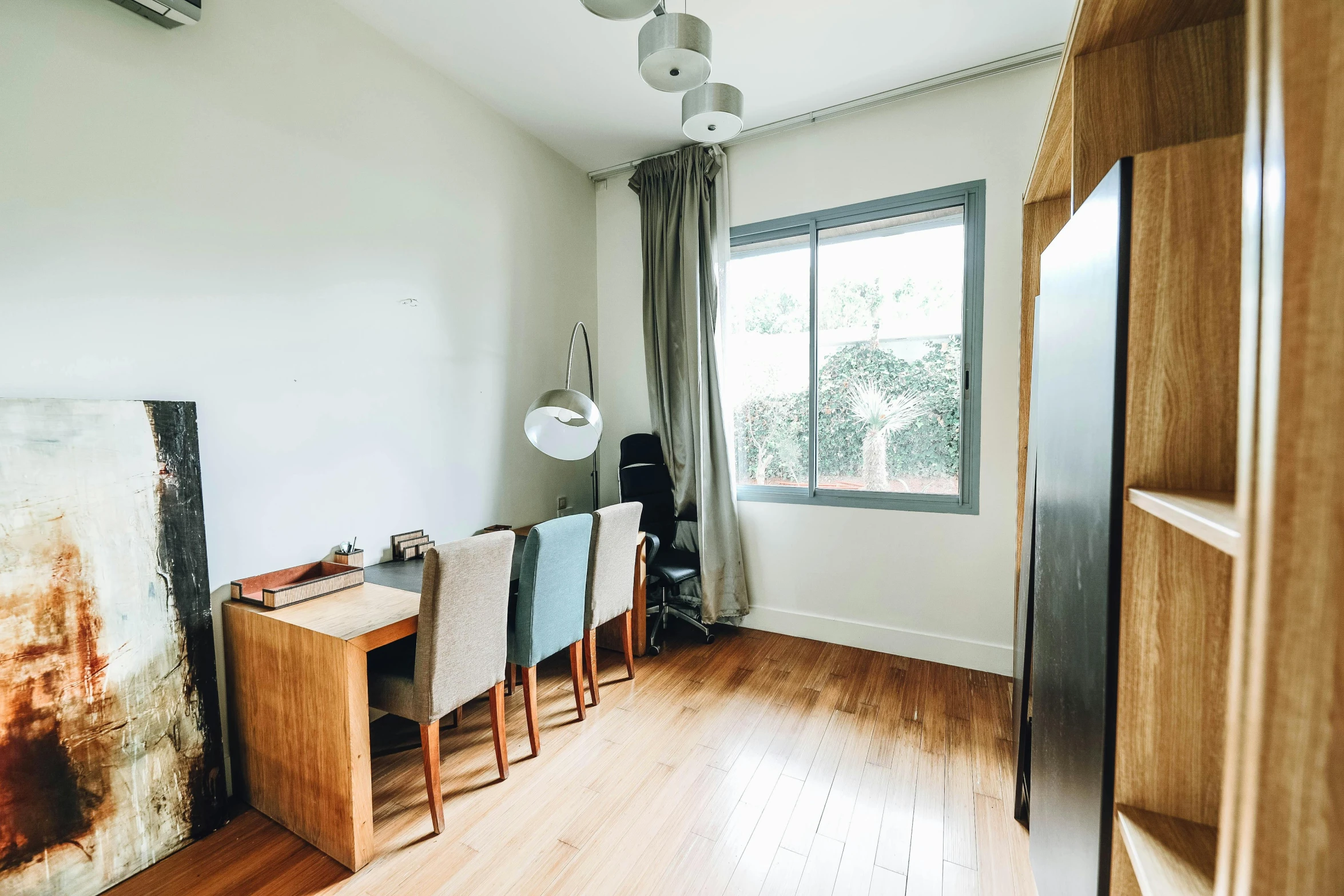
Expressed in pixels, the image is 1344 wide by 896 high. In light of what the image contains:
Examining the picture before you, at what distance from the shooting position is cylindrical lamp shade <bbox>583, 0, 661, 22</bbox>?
1651 mm

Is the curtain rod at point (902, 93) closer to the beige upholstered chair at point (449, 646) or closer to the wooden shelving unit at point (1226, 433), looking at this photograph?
the wooden shelving unit at point (1226, 433)

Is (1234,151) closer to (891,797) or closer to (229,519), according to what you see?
(891,797)

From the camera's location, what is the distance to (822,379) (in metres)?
3.42

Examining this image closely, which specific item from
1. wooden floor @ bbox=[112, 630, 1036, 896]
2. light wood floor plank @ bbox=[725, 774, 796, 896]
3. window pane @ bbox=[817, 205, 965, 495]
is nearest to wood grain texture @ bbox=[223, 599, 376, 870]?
wooden floor @ bbox=[112, 630, 1036, 896]

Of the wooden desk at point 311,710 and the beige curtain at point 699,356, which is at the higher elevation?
the beige curtain at point 699,356

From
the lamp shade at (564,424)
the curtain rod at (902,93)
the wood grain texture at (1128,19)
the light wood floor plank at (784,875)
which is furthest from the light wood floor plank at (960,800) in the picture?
the curtain rod at (902,93)

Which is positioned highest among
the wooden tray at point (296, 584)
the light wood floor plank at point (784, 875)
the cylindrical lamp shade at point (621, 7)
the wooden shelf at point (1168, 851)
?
the cylindrical lamp shade at point (621, 7)

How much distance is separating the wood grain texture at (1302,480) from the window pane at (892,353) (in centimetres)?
302

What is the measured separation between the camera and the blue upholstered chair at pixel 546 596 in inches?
86.2

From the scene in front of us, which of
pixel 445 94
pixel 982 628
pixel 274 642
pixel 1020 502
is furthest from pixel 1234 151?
pixel 445 94

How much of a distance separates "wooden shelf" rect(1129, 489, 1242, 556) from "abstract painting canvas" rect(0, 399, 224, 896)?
242cm

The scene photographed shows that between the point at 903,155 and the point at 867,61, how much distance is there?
557 mm

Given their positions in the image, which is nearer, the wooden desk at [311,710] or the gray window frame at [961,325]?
the wooden desk at [311,710]

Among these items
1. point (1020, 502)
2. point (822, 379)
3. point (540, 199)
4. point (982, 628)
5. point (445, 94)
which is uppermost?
point (445, 94)
